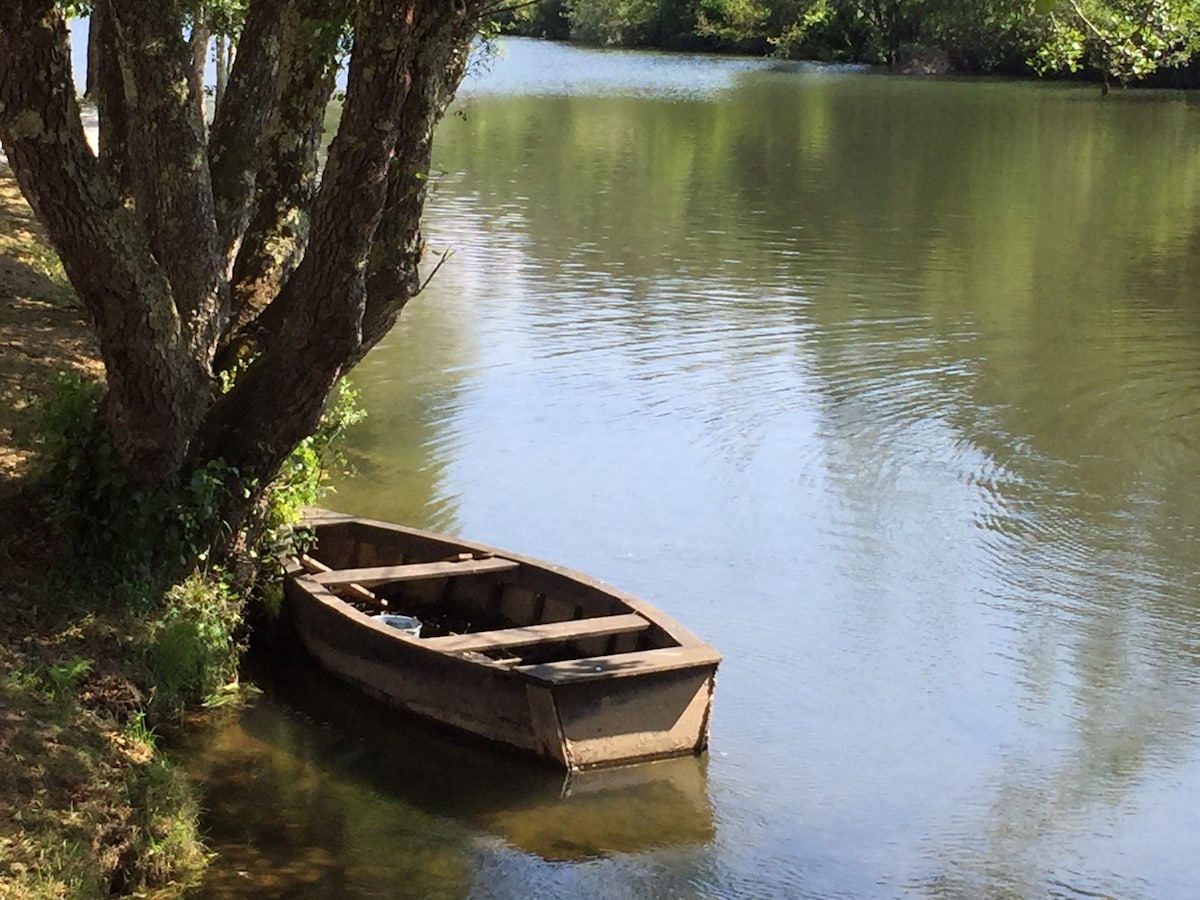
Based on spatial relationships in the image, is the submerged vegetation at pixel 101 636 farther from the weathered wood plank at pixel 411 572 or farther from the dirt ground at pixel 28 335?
the weathered wood plank at pixel 411 572

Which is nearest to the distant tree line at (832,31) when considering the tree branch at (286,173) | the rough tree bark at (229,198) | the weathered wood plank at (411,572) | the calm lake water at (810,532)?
the calm lake water at (810,532)

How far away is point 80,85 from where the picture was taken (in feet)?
110

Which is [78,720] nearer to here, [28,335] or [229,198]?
[229,198]

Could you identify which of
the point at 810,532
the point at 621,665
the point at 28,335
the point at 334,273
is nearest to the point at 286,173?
the point at 334,273

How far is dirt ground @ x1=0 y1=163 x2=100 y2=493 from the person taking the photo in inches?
340

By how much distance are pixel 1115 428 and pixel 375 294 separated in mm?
7574

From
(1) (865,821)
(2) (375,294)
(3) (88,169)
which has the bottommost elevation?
(1) (865,821)

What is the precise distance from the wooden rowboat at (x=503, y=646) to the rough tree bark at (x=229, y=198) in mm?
893

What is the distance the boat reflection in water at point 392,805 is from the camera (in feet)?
21.3

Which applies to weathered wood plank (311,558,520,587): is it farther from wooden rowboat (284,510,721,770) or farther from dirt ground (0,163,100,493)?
dirt ground (0,163,100,493)

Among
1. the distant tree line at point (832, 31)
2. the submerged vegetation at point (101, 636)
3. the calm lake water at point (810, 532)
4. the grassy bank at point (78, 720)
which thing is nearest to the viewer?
the grassy bank at point (78, 720)

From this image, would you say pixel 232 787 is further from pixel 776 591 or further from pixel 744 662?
pixel 776 591

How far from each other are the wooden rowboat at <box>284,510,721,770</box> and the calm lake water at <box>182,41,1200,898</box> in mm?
182

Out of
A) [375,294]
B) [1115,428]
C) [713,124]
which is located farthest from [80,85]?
[375,294]
